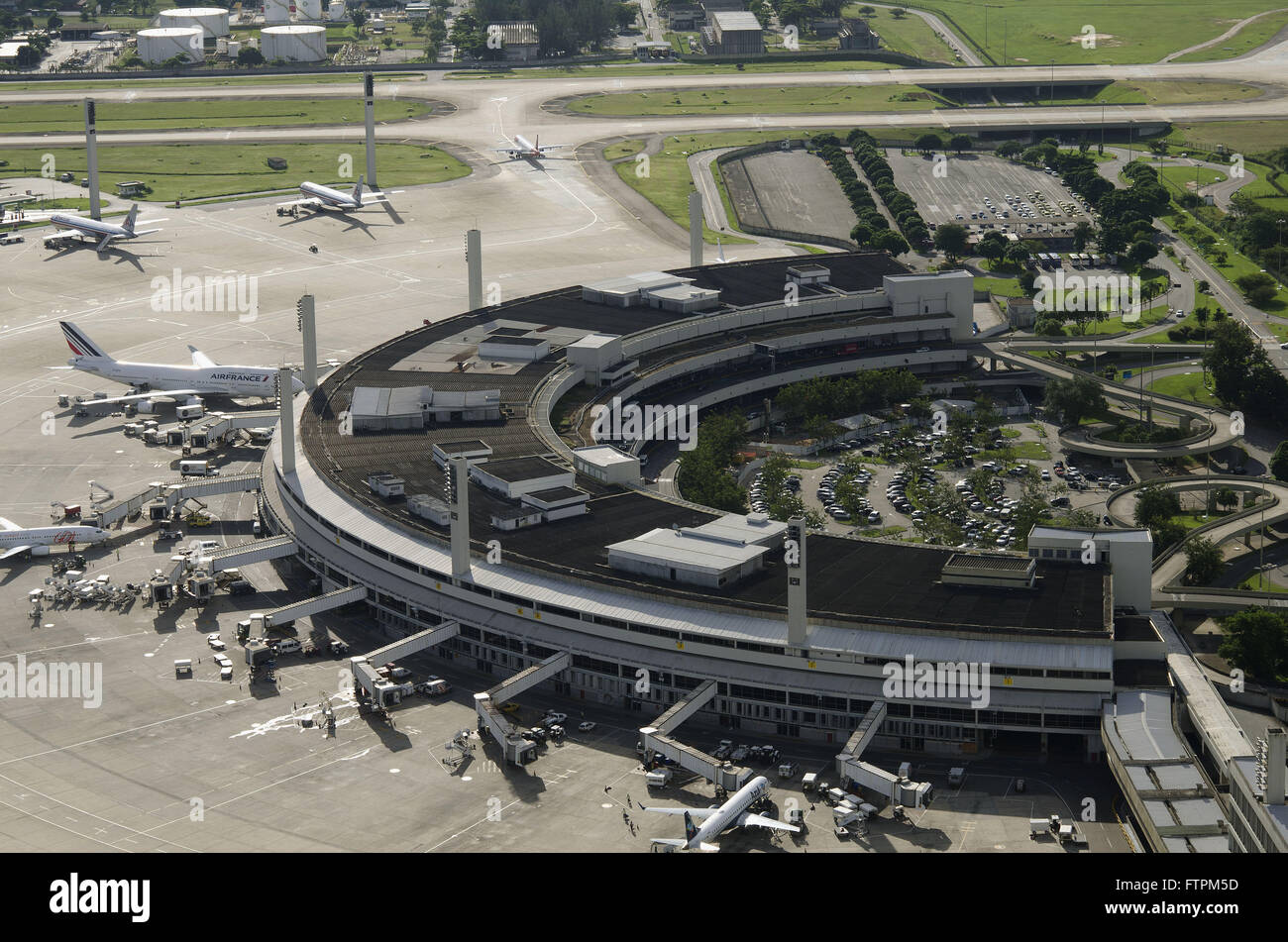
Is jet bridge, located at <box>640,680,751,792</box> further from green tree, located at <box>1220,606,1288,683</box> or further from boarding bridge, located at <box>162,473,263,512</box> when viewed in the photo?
boarding bridge, located at <box>162,473,263,512</box>

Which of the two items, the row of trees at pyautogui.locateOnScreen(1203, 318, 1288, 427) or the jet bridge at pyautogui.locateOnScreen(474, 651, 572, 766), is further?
the row of trees at pyautogui.locateOnScreen(1203, 318, 1288, 427)

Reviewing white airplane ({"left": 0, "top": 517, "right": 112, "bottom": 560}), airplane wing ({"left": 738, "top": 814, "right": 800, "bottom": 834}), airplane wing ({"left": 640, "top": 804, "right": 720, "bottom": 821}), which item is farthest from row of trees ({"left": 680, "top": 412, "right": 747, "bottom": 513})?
airplane wing ({"left": 738, "top": 814, "right": 800, "bottom": 834})

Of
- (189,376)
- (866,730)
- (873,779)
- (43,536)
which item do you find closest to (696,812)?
(873,779)

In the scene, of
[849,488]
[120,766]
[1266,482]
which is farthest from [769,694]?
[1266,482]

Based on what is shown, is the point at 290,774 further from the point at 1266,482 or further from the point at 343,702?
the point at 1266,482

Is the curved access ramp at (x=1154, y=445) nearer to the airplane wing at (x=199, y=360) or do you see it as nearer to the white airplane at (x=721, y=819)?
the white airplane at (x=721, y=819)

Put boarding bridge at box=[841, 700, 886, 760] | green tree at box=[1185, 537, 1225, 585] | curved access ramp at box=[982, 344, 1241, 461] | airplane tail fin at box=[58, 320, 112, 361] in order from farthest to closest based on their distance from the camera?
airplane tail fin at box=[58, 320, 112, 361] → curved access ramp at box=[982, 344, 1241, 461] → green tree at box=[1185, 537, 1225, 585] → boarding bridge at box=[841, 700, 886, 760]
